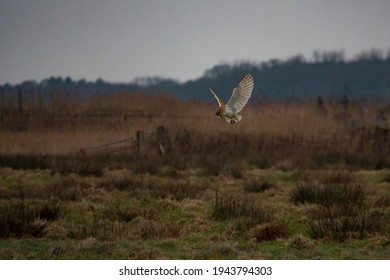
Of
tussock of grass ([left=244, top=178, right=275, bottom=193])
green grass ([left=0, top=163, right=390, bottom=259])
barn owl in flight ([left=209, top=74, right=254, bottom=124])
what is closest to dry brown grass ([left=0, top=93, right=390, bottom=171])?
green grass ([left=0, top=163, right=390, bottom=259])

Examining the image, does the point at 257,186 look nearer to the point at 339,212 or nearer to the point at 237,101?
the point at 339,212

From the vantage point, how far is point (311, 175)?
47.1 ft

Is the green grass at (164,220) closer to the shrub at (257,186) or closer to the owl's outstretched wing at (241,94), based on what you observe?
the shrub at (257,186)

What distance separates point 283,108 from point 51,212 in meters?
5.27

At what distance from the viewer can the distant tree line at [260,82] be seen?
35.1 ft

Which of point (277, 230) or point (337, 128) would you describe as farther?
point (337, 128)

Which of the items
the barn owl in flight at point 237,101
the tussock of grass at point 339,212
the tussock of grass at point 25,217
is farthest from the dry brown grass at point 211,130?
the barn owl in flight at point 237,101

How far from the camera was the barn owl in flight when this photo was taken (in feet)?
26.0

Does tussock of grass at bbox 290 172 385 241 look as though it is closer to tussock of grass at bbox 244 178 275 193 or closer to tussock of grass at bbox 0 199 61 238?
tussock of grass at bbox 244 178 275 193

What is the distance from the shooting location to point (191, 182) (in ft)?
43.9

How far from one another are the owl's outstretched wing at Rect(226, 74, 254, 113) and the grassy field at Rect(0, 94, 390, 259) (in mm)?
1252

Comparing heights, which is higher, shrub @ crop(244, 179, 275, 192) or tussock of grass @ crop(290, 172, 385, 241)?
tussock of grass @ crop(290, 172, 385, 241)
